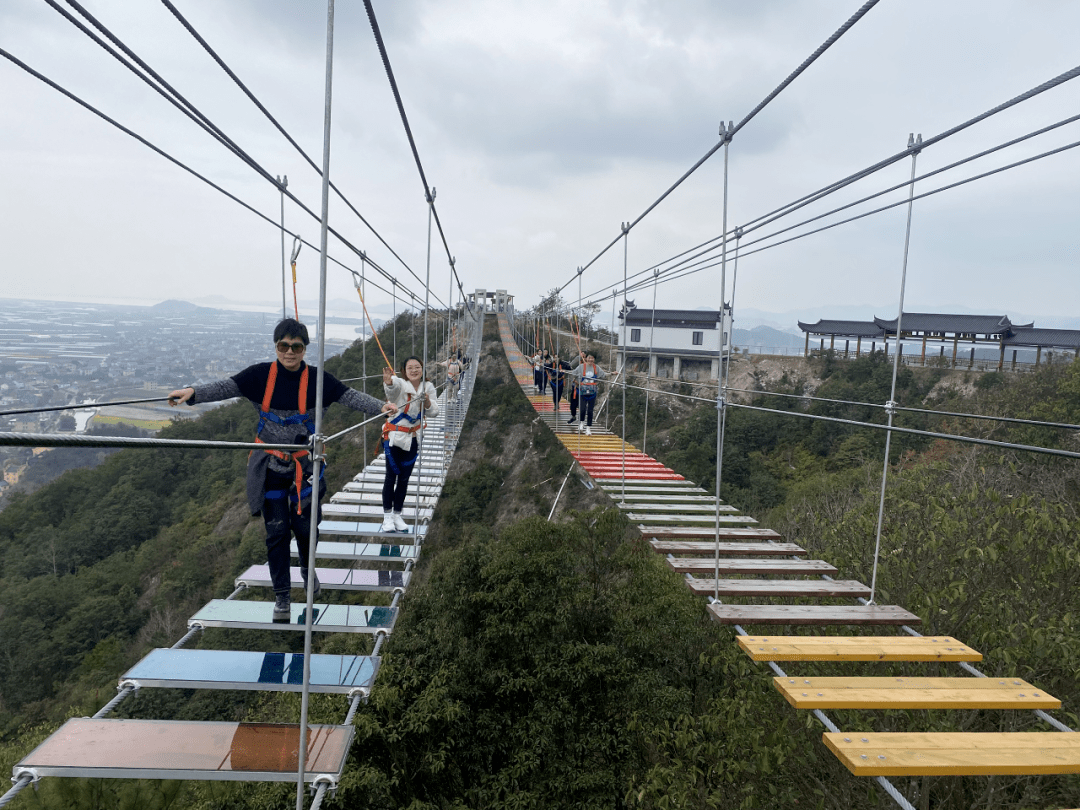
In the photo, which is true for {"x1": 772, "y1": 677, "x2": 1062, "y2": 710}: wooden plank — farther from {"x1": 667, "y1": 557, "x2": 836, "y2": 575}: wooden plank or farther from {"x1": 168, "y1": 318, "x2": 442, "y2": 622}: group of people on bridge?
{"x1": 168, "y1": 318, "x2": 442, "y2": 622}: group of people on bridge

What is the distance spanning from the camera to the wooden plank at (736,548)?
341 centimetres

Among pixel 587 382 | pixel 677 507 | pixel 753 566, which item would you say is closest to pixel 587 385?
pixel 587 382

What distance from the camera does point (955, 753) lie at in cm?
163

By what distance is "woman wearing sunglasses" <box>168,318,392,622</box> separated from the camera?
2.12m

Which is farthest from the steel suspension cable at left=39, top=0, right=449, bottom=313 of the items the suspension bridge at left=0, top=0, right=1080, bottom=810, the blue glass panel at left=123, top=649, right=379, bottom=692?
the blue glass panel at left=123, top=649, right=379, bottom=692

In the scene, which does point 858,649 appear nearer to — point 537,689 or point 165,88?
point 165,88

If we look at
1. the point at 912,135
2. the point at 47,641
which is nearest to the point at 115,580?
the point at 47,641

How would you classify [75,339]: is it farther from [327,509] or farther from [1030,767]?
[1030,767]

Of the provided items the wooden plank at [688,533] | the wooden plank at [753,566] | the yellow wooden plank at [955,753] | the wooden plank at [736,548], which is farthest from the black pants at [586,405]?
the yellow wooden plank at [955,753]

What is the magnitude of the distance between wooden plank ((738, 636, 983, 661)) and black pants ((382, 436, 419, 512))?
1.98 metres

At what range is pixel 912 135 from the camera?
2521 millimetres

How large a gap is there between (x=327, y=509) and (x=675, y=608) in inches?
261

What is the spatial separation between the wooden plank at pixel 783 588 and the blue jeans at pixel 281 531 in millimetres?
1780

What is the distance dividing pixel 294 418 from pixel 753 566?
2.36 metres
